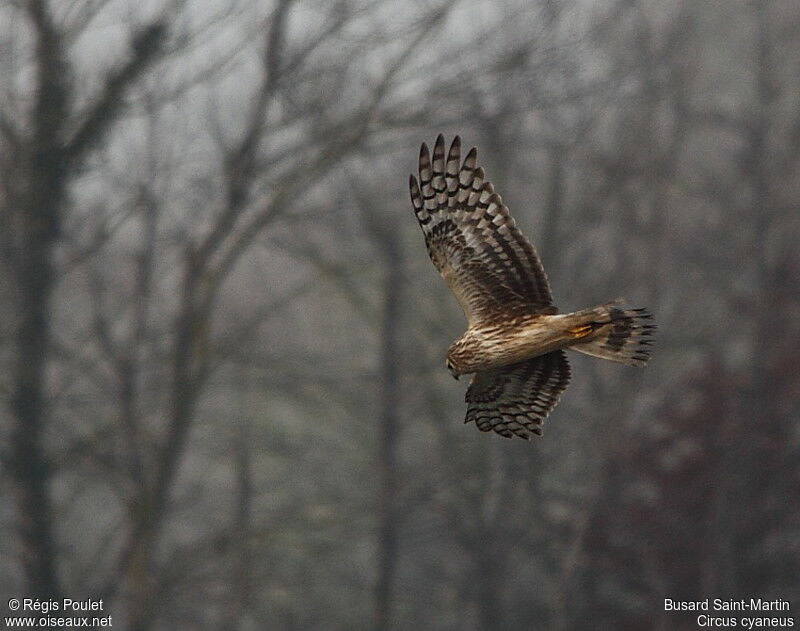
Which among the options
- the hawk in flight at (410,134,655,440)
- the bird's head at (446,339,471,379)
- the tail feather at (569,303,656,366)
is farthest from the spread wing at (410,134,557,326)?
the tail feather at (569,303,656,366)

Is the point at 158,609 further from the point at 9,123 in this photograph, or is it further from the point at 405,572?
the point at 405,572

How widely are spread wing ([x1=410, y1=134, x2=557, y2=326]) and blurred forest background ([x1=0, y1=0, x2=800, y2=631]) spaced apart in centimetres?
745

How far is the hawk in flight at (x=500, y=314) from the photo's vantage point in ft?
17.0

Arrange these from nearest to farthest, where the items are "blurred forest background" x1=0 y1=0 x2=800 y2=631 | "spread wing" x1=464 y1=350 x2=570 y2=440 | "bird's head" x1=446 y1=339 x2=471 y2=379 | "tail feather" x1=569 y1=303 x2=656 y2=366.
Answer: "tail feather" x1=569 y1=303 x2=656 y2=366 < "bird's head" x1=446 y1=339 x2=471 y2=379 < "spread wing" x1=464 y1=350 x2=570 y2=440 < "blurred forest background" x1=0 y1=0 x2=800 y2=631

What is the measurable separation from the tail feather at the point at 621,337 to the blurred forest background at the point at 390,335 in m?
8.01

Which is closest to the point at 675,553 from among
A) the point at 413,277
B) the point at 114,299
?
the point at 413,277

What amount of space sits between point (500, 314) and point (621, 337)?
55cm

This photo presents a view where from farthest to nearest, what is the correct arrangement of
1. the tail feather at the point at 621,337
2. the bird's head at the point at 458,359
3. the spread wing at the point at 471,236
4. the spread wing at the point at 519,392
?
the spread wing at the point at 519,392 → the spread wing at the point at 471,236 → the bird's head at the point at 458,359 → the tail feather at the point at 621,337

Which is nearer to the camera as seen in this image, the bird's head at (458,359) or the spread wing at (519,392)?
the bird's head at (458,359)

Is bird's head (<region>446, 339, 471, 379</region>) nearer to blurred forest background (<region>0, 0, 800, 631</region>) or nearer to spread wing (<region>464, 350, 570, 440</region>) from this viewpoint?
spread wing (<region>464, 350, 570, 440</region>)

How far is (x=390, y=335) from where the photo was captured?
1783 centimetres

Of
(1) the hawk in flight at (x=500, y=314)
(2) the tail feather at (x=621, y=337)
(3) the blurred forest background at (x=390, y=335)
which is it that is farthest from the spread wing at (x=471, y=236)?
(3) the blurred forest background at (x=390, y=335)

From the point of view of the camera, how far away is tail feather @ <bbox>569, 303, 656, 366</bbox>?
516 centimetres

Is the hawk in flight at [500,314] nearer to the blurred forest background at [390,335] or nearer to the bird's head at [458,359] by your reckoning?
the bird's head at [458,359]
